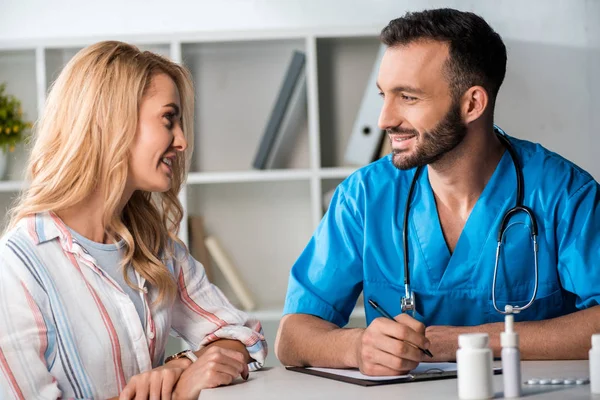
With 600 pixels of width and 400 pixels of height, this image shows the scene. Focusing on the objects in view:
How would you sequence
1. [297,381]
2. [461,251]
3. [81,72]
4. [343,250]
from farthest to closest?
[343,250] → [461,251] → [81,72] → [297,381]

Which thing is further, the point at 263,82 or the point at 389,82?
the point at 263,82

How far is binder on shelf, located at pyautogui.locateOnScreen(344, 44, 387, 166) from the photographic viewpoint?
3.03 m

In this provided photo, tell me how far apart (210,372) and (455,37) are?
0.96 meters

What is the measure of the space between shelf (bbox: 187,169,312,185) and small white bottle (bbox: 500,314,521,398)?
73.4 inches

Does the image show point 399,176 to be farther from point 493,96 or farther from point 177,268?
point 177,268

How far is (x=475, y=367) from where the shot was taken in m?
1.18

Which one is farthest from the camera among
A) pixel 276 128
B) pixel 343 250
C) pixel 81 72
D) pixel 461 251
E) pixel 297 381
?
pixel 276 128

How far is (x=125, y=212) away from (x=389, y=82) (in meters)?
0.66

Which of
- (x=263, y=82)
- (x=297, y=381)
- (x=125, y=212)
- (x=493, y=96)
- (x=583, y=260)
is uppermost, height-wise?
(x=263, y=82)

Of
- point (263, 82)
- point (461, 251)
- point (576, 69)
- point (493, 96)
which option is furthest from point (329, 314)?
point (576, 69)

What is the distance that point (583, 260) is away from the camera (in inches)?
69.4

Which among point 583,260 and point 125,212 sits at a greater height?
point 125,212

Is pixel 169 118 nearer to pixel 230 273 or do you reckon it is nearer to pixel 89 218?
pixel 89 218

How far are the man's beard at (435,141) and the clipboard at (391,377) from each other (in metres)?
0.51
